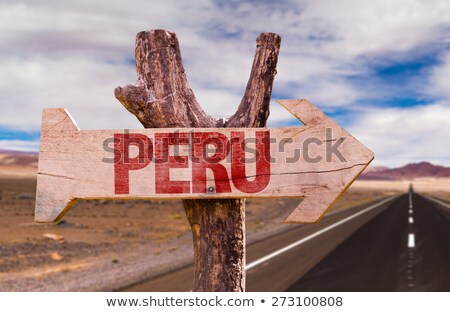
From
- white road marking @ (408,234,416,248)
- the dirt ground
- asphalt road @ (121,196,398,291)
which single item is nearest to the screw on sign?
asphalt road @ (121,196,398,291)

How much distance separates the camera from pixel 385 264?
1177cm

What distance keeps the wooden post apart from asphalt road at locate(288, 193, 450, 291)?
250 inches

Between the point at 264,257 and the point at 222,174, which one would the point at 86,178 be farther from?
the point at 264,257

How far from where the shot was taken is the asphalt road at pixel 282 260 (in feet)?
30.6

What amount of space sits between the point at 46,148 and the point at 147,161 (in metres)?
0.61

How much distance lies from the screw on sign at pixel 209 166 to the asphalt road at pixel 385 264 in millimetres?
6452

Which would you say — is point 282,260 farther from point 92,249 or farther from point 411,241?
point 92,249

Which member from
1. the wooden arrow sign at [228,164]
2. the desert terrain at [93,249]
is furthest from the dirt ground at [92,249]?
the wooden arrow sign at [228,164]

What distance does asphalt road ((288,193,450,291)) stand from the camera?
9422mm

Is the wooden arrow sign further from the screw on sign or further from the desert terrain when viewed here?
the desert terrain

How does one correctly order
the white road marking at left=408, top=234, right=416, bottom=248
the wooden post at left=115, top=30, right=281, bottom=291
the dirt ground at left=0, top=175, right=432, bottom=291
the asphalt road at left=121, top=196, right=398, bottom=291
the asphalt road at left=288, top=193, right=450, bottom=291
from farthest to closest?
the white road marking at left=408, top=234, right=416, bottom=248
the dirt ground at left=0, top=175, right=432, bottom=291
the asphalt road at left=288, top=193, right=450, bottom=291
the asphalt road at left=121, top=196, right=398, bottom=291
the wooden post at left=115, top=30, right=281, bottom=291

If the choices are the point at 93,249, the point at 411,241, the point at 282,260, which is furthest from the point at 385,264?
the point at 93,249
